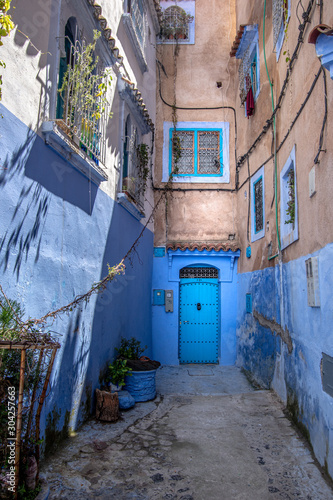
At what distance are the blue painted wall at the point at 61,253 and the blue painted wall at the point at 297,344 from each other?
→ 2.82 m

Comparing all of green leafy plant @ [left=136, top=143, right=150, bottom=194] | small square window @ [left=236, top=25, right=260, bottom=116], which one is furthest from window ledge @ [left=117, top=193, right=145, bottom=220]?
small square window @ [left=236, top=25, right=260, bottom=116]

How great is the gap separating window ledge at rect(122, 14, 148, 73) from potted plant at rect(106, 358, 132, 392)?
20.8ft

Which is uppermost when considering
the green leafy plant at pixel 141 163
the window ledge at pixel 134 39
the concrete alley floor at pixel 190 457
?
the window ledge at pixel 134 39

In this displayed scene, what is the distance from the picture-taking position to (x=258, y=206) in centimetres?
862

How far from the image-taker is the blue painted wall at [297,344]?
409 cm

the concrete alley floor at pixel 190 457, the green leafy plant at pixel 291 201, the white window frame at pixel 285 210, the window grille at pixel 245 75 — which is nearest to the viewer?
the concrete alley floor at pixel 190 457

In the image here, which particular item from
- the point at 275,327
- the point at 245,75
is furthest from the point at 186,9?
the point at 275,327

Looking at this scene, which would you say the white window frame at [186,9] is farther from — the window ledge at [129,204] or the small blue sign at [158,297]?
the small blue sign at [158,297]

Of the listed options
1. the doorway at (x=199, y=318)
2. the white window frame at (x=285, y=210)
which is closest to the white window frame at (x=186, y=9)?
the doorway at (x=199, y=318)

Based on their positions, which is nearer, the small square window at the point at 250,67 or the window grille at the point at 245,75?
the small square window at the point at 250,67

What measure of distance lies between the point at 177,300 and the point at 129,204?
3.89 meters

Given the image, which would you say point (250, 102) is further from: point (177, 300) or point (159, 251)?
point (177, 300)

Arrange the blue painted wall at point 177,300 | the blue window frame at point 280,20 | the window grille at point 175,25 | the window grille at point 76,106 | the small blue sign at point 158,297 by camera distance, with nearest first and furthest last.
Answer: the window grille at point 76,106 → the blue window frame at point 280,20 → the blue painted wall at point 177,300 → the small blue sign at point 158,297 → the window grille at point 175,25

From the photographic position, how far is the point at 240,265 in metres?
10.1
